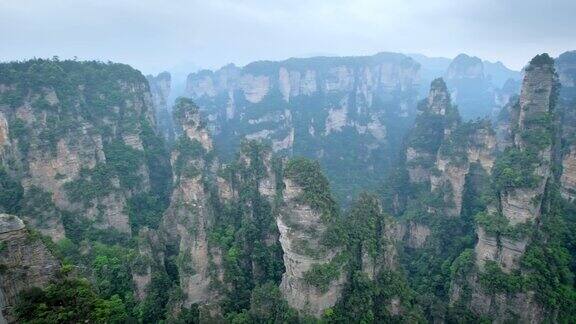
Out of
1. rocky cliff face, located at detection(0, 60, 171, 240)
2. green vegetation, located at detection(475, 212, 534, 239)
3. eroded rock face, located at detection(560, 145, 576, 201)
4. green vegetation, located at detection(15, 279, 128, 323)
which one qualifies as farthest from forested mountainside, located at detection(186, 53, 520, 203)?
green vegetation, located at detection(15, 279, 128, 323)

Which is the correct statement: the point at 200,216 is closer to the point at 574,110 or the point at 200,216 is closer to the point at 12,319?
the point at 12,319

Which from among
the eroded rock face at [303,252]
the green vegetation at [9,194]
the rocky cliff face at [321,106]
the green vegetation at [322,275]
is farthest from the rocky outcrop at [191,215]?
the rocky cliff face at [321,106]

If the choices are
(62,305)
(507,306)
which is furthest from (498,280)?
(62,305)

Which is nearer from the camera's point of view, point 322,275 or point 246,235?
point 322,275

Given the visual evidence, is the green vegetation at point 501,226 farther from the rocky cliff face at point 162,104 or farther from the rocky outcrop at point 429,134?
the rocky cliff face at point 162,104

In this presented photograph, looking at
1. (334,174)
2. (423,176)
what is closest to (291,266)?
(423,176)

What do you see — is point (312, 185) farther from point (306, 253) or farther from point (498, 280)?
point (498, 280)
